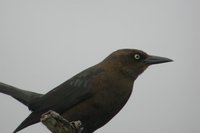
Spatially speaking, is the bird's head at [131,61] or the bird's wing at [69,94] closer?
the bird's wing at [69,94]

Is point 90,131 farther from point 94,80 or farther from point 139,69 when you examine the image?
point 139,69

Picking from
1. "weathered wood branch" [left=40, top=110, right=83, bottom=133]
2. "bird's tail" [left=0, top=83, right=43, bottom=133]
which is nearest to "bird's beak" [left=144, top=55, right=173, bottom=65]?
"bird's tail" [left=0, top=83, right=43, bottom=133]

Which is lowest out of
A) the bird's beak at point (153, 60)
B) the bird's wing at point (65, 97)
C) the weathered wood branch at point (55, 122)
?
the bird's wing at point (65, 97)

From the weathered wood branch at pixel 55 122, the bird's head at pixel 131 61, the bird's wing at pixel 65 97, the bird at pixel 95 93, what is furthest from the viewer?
the bird's head at pixel 131 61

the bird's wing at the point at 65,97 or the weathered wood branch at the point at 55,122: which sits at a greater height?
the weathered wood branch at the point at 55,122

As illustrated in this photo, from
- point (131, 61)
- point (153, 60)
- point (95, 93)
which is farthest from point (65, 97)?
point (153, 60)

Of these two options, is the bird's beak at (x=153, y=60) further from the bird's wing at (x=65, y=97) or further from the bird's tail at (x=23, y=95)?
the bird's tail at (x=23, y=95)

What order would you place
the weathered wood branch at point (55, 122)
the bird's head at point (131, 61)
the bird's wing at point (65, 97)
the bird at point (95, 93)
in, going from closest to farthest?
the weathered wood branch at point (55, 122), the bird at point (95, 93), the bird's wing at point (65, 97), the bird's head at point (131, 61)

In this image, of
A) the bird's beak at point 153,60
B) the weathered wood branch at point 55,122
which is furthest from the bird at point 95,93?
the weathered wood branch at point 55,122

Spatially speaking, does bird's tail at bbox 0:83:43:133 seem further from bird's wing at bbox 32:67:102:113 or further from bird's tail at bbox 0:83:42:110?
bird's wing at bbox 32:67:102:113
